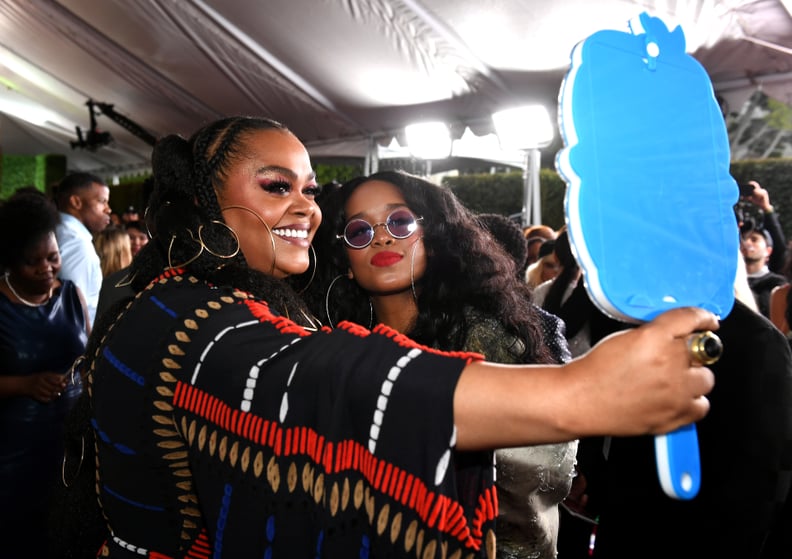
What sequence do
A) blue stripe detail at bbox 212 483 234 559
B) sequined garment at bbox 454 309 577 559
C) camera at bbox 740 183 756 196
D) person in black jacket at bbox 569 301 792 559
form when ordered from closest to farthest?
blue stripe detail at bbox 212 483 234 559 < person in black jacket at bbox 569 301 792 559 < sequined garment at bbox 454 309 577 559 < camera at bbox 740 183 756 196

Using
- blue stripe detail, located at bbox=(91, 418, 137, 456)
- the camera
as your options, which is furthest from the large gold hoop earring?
the camera

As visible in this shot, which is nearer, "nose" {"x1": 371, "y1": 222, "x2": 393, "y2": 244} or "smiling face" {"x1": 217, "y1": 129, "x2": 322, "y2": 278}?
"smiling face" {"x1": 217, "y1": 129, "x2": 322, "y2": 278}

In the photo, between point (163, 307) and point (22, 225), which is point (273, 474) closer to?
point (163, 307)

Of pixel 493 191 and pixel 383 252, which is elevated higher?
pixel 493 191

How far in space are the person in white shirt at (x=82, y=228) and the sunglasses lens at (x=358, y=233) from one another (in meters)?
2.03

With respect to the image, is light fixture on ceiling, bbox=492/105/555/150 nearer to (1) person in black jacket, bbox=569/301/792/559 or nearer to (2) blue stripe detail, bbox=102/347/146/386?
(1) person in black jacket, bbox=569/301/792/559

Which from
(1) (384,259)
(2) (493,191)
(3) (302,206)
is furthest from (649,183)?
(2) (493,191)

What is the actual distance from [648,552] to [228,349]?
135 centimetres

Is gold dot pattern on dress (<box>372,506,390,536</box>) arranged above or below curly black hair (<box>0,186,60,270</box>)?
below

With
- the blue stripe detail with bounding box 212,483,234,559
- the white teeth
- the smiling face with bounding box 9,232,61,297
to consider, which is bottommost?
the blue stripe detail with bounding box 212,483,234,559

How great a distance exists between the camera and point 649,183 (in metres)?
0.87

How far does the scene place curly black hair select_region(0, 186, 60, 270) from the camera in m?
2.88

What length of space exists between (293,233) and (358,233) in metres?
0.85

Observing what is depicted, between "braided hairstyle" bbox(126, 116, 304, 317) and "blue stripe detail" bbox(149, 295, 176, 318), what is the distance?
81mm
